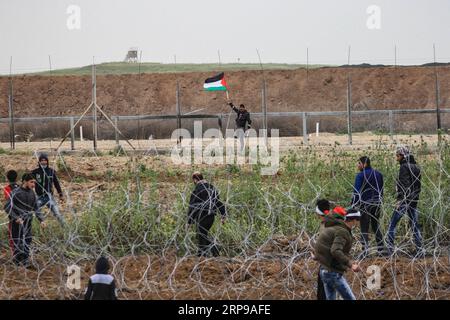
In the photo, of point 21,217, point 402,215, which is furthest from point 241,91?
point 21,217

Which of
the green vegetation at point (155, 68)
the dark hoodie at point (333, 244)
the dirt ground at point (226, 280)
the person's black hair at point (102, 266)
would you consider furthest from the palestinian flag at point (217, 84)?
the green vegetation at point (155, 68)

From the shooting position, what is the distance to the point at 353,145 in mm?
26938

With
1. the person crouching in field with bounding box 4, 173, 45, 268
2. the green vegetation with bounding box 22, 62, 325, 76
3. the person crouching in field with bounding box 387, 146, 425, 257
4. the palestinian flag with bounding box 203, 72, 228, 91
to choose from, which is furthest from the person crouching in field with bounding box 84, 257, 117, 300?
the green vegetation with bounding box 22, 62, 325, 76

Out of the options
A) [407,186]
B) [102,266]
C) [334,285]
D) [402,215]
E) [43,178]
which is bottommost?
[334,285]

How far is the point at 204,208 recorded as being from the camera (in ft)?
36.5

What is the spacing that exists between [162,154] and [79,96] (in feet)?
87.5

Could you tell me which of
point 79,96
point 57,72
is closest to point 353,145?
point 79,96

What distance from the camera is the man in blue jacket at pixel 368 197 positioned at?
448 inches

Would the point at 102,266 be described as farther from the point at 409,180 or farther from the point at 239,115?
the point at 239,115

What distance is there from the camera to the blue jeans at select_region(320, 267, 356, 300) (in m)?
8.10

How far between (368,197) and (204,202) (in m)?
2.32

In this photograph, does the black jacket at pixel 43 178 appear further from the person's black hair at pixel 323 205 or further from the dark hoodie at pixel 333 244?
the dark hoodie at pixel 333 244
